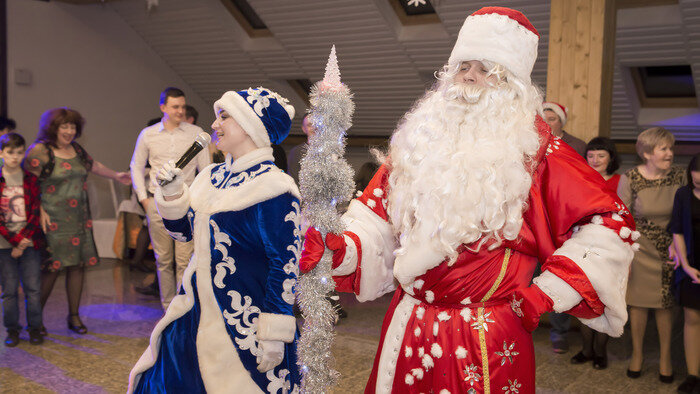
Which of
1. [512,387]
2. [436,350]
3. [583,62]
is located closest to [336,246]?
[436,350]

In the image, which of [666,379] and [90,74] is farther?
[90,74]

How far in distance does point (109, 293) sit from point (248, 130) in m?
4.41

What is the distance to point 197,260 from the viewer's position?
238cm

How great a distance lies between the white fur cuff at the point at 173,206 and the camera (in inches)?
91.7

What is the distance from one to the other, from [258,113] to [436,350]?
1195 millimetres

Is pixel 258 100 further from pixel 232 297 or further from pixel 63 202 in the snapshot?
pixel 63 202

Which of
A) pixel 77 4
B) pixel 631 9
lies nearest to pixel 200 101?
pixel 77 4

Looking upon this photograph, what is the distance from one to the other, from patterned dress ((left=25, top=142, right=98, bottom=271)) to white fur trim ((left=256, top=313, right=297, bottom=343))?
9.79 feet

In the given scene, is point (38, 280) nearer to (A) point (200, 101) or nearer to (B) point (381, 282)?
(B) point (381, 282)

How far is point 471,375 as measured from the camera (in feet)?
5.75

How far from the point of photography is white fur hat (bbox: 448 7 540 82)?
6.18 ft

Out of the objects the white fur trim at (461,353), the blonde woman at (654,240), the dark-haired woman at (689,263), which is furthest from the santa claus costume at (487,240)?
the blonde woman at (654,240)

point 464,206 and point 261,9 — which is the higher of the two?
point 261,9

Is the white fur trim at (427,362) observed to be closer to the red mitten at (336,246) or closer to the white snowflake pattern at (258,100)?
the red mitten at (336,246)
